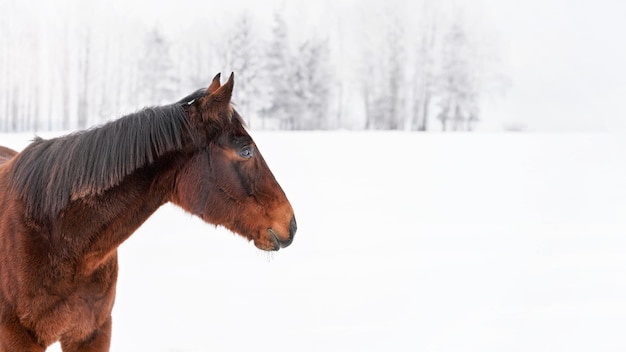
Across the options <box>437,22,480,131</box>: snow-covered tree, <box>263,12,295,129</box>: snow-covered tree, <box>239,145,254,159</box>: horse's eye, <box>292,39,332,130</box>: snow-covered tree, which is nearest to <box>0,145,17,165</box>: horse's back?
<box>239,145,254,159</box>: horse's eye

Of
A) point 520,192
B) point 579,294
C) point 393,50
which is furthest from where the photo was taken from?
point 393,50

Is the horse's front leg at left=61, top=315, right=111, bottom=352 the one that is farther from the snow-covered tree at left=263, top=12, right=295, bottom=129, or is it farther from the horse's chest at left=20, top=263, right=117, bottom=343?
the snow-covered tree at left=263, top=12, right=295, bottom=129

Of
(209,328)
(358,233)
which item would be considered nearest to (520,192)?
(358,233)

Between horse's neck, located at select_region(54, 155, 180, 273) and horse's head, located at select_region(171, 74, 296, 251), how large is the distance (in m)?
0.08

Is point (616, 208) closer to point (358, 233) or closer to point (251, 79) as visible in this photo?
point (358, 233)

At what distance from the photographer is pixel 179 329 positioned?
3.90 m

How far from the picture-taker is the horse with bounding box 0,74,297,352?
192 cm

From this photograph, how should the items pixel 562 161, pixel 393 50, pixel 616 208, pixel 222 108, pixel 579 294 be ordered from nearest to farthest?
pixel 222 108 → pixel 579 294 → pixel 616 208 → pixel 562 161 → pixel 393 50

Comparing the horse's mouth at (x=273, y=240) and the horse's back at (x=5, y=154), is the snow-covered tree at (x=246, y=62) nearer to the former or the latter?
the horse's back at (x=5, y=154)

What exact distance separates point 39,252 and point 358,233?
4.51m

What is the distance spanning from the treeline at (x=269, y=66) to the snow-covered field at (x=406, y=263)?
8.47ft

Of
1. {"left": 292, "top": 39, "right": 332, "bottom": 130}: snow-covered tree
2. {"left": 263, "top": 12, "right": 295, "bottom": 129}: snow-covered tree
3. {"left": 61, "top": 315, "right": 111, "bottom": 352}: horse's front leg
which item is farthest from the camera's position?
{"left": 292, "top": 39, "right": 332, "bottom": 130}: snow-covered tree

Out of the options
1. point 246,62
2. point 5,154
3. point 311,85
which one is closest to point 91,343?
point 5,154

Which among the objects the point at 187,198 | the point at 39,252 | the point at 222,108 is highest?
the point at 222,108
